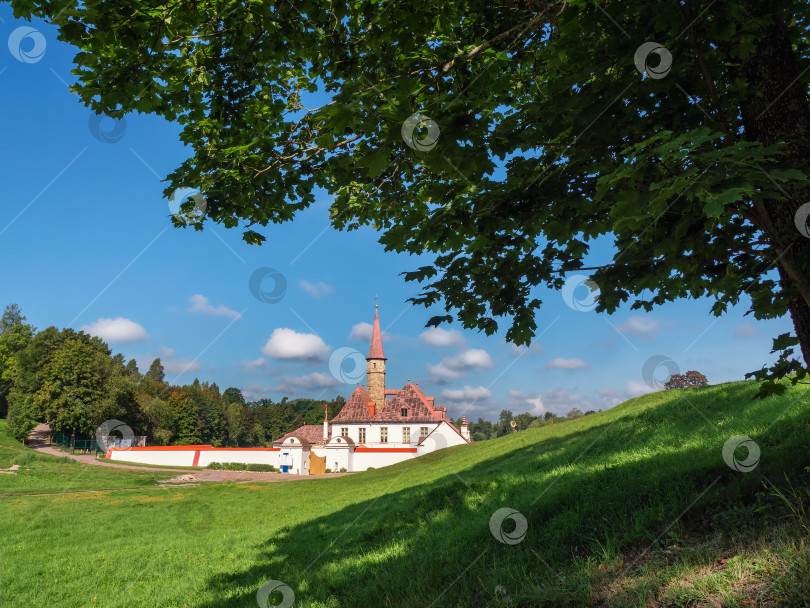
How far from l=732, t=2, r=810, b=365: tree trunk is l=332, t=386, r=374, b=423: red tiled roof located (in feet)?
216

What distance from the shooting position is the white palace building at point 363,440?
52094 mm

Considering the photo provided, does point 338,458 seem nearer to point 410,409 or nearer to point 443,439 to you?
point 443,439

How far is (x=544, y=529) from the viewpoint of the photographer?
19.3 ft

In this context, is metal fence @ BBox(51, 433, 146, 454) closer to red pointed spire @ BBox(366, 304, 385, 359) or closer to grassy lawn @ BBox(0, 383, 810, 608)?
red pointed spire @ BBox(366, 304, 385, 359)

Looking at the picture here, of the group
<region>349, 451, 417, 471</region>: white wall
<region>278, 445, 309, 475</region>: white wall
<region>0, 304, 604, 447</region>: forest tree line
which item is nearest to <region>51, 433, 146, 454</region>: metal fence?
<region>0, 304, 604, 447</region>: forest tree line

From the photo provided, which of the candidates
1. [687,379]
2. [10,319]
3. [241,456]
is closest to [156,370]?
[10,319]

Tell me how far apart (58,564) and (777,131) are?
46.3 feet

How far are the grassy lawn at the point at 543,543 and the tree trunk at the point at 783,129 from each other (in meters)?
2.01

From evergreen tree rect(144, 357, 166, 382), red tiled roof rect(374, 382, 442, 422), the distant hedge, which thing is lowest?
the distant hedge

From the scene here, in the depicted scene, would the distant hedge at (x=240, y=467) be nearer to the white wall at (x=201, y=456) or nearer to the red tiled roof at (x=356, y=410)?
the white wall at (x=201, y=456)

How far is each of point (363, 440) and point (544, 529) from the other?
63723mm

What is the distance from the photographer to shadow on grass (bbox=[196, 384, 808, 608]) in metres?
4.79

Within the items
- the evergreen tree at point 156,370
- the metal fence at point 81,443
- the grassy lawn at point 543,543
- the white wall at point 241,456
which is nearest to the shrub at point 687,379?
the grassy lawn at point 543,543

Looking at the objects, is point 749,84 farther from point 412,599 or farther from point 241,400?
point 241,400
